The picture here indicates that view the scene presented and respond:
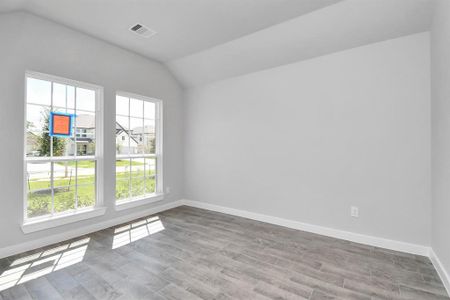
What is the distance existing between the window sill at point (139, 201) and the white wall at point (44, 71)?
0.34 ft

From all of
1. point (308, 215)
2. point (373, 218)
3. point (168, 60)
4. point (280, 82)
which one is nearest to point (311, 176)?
point (308, 215)

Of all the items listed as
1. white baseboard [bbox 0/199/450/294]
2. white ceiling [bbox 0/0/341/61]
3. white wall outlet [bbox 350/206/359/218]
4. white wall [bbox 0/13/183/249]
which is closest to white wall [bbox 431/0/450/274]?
white baseboard [bbox 0/199/450/294]

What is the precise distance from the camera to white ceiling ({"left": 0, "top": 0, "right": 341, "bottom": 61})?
2.51 metres

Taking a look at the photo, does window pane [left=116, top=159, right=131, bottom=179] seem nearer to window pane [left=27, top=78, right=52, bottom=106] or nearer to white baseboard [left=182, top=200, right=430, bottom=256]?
window pane [left=27, top=78, right=52, bottom=106]

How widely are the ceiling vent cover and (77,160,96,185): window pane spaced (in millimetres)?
2070

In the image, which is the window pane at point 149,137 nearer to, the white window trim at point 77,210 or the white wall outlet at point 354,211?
the white window trim at point 77,210

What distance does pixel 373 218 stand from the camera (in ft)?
9.27

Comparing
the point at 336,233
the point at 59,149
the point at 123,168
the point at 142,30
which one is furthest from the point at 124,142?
the point at 336,233

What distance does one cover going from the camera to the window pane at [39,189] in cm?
273

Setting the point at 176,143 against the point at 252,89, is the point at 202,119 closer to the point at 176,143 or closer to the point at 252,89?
the point at 176,143

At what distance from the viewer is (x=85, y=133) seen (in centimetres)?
325

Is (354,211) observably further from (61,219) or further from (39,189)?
(39,189)

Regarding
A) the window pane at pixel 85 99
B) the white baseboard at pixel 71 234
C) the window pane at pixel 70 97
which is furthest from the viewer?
the window pane at pixel 85 99

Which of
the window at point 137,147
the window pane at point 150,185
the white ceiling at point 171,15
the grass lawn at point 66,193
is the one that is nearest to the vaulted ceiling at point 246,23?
the white ceiling at point 171,15
